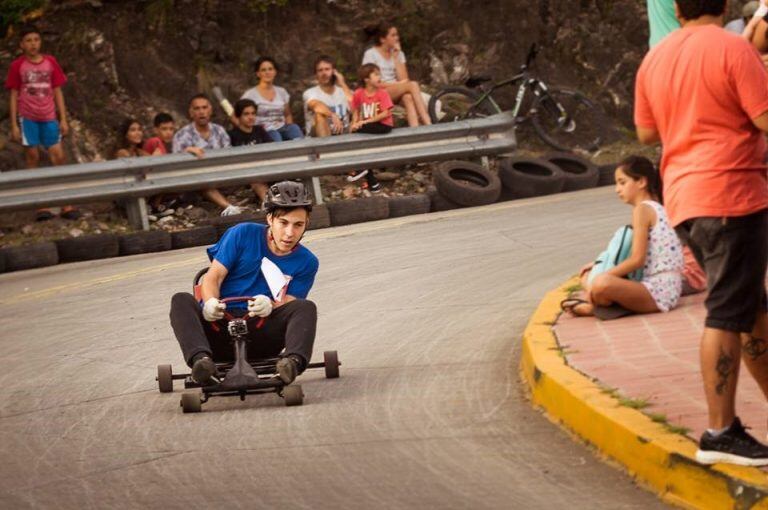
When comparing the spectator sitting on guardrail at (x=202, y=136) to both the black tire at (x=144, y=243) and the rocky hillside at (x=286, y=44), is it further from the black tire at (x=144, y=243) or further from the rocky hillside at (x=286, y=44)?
the rocky hillside at (x=286, y=44)

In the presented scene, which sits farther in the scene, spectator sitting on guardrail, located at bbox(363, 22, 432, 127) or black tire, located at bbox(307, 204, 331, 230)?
spectator sitting on guardrail, located at bbox(363, 22, 432, 127)

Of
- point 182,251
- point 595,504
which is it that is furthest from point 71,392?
point 182,251

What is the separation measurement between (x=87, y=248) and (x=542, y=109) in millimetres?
7504

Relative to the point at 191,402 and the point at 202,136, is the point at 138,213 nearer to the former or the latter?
the point at 202,136

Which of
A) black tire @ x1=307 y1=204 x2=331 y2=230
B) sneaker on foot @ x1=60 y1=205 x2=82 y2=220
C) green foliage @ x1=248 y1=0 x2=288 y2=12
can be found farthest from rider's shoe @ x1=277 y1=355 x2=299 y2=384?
green foliage @ x1=248 y1=0 x2=288 y2=12

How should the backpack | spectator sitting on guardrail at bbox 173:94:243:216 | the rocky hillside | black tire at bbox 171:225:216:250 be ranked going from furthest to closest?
the rocky hillside
spectator sitting on guardrail at bbox 173:94:243:216
black tire at bbox 171:225:216:250
the backpack

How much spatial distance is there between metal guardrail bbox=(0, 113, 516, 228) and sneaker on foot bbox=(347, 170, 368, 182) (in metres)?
0.40

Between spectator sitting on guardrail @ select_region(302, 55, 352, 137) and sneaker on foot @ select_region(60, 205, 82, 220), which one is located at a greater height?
spectator sitting on guardrail @ select_region(302, 55, 352, 137)

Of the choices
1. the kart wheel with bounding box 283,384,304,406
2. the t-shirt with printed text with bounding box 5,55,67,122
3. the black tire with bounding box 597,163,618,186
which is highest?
the t-shirt with printed text with bounding box 5,55,67,122

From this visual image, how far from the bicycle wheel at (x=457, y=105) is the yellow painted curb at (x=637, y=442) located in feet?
40.1

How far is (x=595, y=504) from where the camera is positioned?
6.06m

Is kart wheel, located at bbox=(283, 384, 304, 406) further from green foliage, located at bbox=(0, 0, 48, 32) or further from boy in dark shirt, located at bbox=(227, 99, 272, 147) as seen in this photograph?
green foliage, located at bbox=(0, 0, 48, 32)

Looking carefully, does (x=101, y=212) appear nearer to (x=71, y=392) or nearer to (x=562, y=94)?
(x=562, y=94)

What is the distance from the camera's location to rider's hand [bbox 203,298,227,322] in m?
8.74
